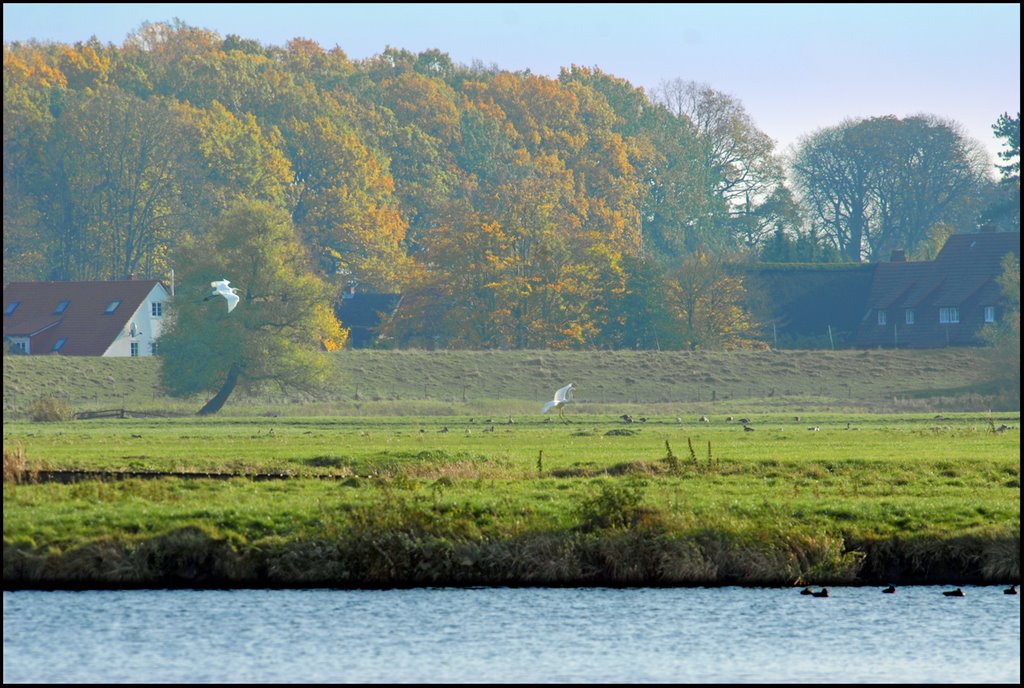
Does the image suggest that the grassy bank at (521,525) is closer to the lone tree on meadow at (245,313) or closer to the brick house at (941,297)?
the lone tree on meadow at (245,313)

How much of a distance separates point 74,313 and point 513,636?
8804cm

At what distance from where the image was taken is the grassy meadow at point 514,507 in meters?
28.4

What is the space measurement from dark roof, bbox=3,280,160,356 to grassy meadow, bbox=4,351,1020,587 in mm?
50302

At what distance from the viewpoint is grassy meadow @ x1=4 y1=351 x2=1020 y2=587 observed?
93.1 feet

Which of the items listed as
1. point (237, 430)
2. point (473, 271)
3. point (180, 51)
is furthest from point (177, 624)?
Answer: point (180, 51)

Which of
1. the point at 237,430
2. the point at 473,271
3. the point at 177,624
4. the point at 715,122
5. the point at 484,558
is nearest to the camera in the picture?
the point at 177,624

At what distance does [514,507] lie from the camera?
30.7m

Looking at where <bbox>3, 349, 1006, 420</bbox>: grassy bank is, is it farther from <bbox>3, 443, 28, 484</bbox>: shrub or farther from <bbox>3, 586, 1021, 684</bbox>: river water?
<bbox>3, 586, 1021, 684</bbox>: river water

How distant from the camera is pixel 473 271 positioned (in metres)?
105

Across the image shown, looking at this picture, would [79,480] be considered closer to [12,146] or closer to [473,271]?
[473,271]

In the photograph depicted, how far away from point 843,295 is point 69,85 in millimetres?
56041

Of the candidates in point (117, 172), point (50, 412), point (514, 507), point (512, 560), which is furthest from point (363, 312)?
point (512, 560)

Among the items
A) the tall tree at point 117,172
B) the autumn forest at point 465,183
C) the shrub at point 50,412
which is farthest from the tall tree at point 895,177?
the shrub at point 50,412

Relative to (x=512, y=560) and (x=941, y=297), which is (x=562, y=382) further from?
(x=512, y=560)
